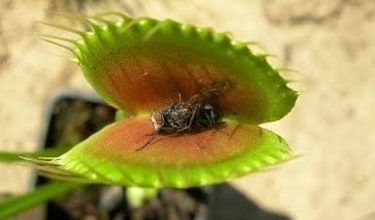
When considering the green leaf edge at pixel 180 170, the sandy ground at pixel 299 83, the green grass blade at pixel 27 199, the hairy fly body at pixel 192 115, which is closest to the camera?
the green leaf edge at pixel 180 170

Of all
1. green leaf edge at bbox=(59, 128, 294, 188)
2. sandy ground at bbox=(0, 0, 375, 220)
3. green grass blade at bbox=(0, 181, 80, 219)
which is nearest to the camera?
green leaf edge at bbox=(59, 128, 294, 188)

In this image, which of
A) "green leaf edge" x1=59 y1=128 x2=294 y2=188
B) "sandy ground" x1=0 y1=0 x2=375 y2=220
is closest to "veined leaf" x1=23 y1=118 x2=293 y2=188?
"green leaf edge" x1=59 y1=128 x2=294 y2=188

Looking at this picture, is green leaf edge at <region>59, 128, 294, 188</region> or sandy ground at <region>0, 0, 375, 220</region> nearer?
green leaf edge at <region>59, 128, 294, 188</region>

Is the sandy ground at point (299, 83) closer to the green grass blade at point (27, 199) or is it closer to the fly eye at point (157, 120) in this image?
the green grass blade at point (27, 199)

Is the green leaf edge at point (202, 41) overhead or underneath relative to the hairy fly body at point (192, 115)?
overhead

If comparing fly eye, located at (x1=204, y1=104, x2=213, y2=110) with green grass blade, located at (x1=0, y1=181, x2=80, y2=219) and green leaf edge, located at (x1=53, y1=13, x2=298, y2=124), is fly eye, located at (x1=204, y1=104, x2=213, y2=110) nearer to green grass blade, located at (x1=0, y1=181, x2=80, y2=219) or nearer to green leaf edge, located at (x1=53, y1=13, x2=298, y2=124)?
green leaf edge, located at (x1=53, y1=13, x2=298, y2=124)

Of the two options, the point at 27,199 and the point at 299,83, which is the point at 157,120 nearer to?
the point at 27,199

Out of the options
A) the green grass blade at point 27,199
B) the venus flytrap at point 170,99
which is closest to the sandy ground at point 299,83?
the green grass blade at point 27,199

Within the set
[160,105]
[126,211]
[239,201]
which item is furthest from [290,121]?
[160,105]
